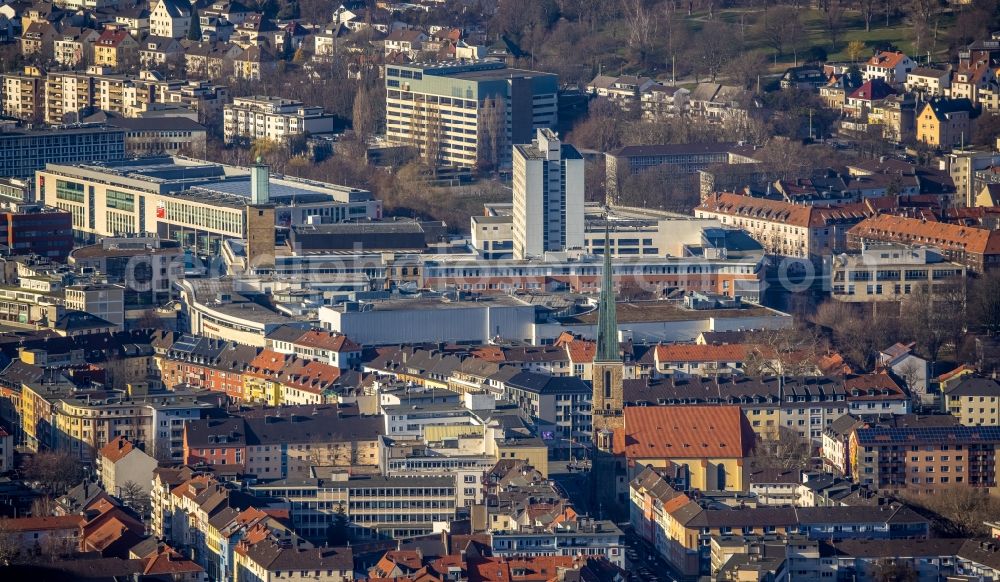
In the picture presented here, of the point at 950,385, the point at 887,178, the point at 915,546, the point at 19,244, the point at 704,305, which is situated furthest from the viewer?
the point at 887,178

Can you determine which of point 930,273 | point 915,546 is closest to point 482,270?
point 930,273

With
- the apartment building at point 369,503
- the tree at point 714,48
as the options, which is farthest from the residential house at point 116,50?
the apartment building at point 369,503

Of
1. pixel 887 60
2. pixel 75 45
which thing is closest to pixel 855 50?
pixel 887 60

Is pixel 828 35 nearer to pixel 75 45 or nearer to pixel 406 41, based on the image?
pixel 406 41

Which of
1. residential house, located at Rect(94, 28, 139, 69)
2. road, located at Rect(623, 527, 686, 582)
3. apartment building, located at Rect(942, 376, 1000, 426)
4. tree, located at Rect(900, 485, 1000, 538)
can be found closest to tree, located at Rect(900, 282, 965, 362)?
apartment building, located at Rect(942, 376, 1000, 426)

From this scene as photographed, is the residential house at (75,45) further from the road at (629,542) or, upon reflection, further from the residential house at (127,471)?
the road at (629,542)

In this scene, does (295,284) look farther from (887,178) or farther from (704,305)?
(887,178)
